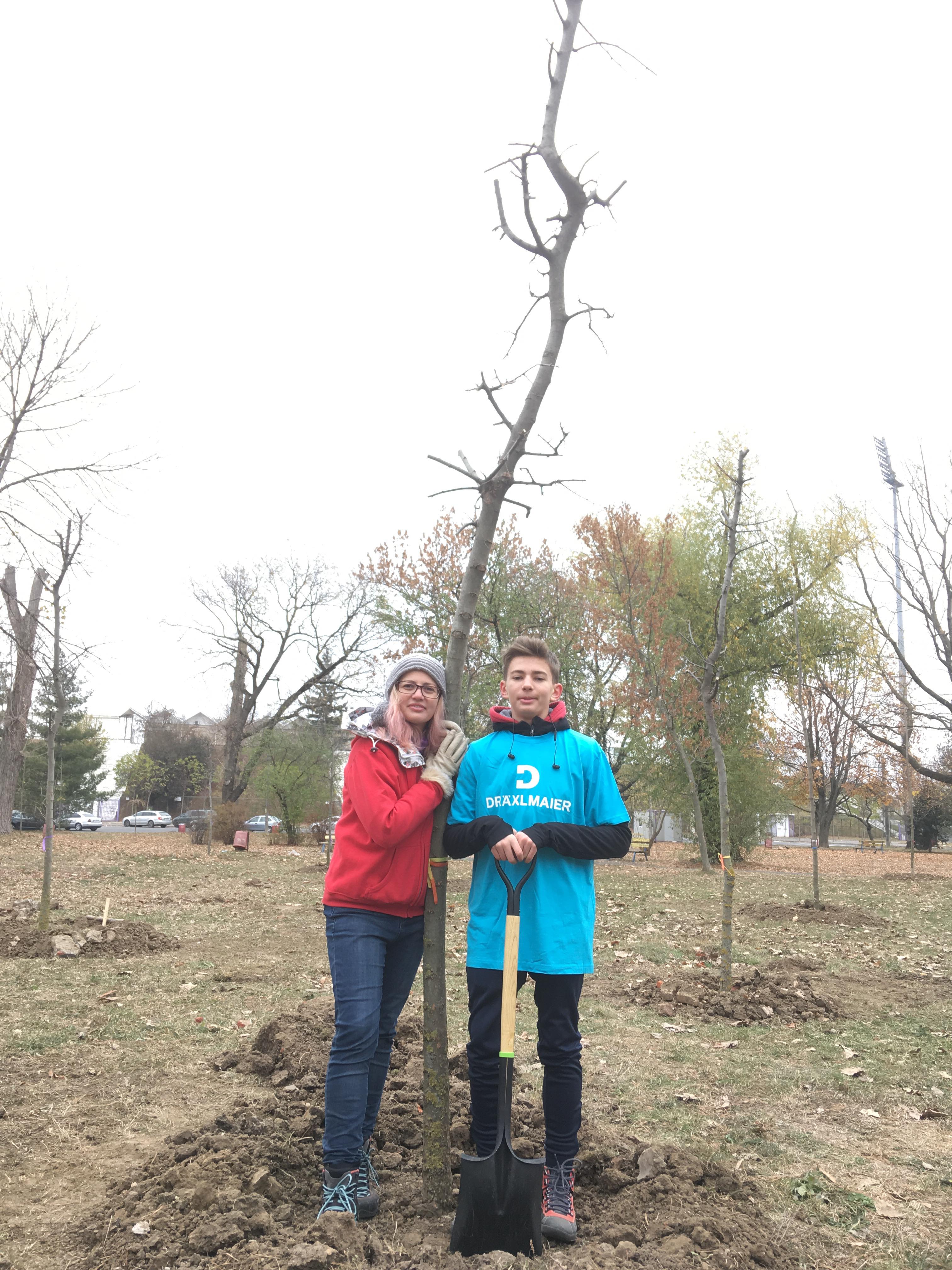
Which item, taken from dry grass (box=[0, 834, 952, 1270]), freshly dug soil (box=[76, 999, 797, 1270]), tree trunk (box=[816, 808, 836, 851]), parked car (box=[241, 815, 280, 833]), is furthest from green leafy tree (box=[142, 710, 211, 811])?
freshly dug soil (box=[76, 999, 797, 1270])

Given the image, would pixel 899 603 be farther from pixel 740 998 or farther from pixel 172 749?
pixel 172 749

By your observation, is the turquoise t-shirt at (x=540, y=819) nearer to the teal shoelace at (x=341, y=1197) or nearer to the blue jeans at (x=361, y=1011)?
the blue jeans at (x=361, y=1011)

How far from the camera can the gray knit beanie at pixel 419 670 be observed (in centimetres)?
305

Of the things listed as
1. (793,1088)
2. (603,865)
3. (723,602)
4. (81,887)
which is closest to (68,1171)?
(793,1088)

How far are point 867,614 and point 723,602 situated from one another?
16.0m

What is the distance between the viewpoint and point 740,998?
19.1ft

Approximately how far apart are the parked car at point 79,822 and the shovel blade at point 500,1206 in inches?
1461

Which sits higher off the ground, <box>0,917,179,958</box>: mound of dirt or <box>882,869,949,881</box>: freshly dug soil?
<box>0,917,179,958</box>: mound of dirt

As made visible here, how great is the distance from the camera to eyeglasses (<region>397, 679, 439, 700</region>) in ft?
9.84

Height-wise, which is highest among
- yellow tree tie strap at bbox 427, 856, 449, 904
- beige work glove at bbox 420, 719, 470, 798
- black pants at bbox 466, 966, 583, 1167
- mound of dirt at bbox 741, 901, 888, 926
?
beige work glove at bbox 420, 719, 470, 798

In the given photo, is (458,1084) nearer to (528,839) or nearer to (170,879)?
(528,839)

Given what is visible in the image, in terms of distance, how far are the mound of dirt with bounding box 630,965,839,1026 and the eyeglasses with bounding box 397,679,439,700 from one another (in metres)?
3.70

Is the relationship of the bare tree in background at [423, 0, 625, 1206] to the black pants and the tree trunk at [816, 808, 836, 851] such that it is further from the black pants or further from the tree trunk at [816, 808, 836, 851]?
the tree trunk at [816, 808, 836, 851]

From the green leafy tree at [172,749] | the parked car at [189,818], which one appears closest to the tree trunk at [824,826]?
the parked car at [189,818]
